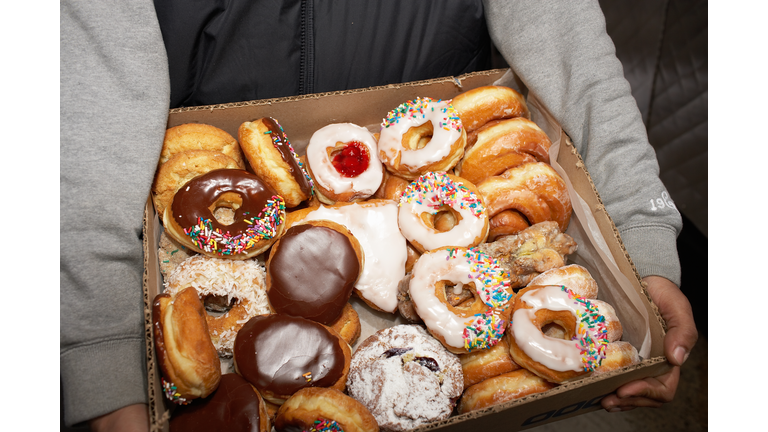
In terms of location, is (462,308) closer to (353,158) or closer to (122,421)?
(353,158)

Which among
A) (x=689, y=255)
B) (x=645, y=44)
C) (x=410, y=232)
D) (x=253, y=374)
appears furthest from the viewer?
(x=645, y=44)

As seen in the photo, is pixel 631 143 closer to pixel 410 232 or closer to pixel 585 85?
pixel 585 85

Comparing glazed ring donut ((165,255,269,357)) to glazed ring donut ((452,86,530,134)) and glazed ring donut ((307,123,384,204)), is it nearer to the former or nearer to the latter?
glazed ring donut ((307,123,384,204))

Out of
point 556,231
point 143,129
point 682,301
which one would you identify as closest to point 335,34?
point 143,129

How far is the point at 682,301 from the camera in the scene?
5.46ft

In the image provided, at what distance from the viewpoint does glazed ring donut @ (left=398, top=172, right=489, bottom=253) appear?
1799mm

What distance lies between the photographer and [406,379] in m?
1.61

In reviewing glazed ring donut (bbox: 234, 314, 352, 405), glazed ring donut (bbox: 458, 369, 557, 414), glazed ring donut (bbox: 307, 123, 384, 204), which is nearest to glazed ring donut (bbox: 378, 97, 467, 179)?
glazed ring donut (bbox: 307, 123, 384, 204)

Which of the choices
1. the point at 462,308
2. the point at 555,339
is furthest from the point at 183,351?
the point at 555,339

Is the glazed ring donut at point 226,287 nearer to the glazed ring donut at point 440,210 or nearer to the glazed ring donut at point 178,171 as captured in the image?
the glazed ring donut at point 178,171

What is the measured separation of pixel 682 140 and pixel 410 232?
2.87 meters

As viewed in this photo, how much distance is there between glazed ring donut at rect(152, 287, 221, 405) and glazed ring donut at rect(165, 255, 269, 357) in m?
0.18

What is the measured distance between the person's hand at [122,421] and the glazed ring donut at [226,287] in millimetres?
376

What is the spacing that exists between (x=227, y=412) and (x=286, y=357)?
254 mm
